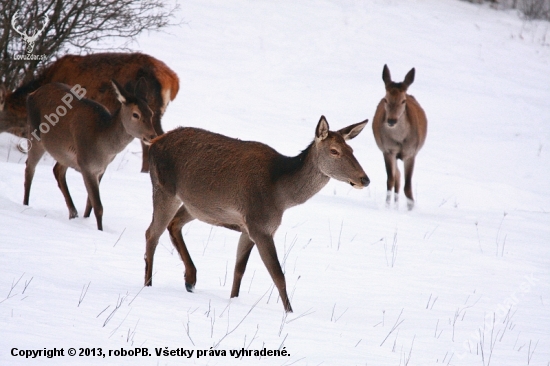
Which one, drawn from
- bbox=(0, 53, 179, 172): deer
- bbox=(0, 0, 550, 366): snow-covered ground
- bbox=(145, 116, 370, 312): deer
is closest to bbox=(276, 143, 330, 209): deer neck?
bbox=(145, 116, 370, 312): deer

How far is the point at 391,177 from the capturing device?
12656 mm

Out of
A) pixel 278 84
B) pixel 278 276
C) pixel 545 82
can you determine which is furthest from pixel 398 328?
pixel 545 82

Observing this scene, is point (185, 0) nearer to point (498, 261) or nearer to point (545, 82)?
point (545, 82)

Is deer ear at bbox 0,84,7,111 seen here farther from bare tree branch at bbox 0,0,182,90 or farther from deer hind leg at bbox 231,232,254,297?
deer hind leg at bbox 231,232,254,297

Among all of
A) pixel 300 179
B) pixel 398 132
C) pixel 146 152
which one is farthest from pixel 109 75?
pixel 300 179

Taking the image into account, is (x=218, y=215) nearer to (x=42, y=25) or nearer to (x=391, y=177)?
Answer: (x=391, y=177)

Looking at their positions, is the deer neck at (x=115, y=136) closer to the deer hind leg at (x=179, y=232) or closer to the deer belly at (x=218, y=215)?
the deer hind leg at (x=179, y=232)

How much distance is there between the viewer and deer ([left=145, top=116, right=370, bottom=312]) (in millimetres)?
6254

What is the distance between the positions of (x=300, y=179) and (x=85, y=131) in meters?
3.89

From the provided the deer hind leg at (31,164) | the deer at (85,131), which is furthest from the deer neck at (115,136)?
the deer hind leg at (31,164)

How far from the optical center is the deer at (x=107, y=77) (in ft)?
41.7

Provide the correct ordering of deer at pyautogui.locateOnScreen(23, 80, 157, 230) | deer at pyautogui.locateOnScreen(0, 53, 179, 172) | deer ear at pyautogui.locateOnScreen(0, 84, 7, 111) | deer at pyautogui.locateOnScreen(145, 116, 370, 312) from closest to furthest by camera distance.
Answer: deer at pyautogui.locateOnScreen(145, 116, 370, 312) < deer at pyautogui.locateOnScreen(23, 80, 157, 230) < deer ear at pyautogui.locateOnScreen(0, 84, 7, 111) < deer at pyautogui.locateOnScreen(0, 53, 179, 172)

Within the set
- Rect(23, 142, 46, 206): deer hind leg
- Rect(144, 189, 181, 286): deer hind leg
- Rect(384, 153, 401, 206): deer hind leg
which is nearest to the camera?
Rect(144, 189, 181, 286): deer hind leg

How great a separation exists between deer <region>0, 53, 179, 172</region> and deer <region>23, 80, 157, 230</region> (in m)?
2.72
